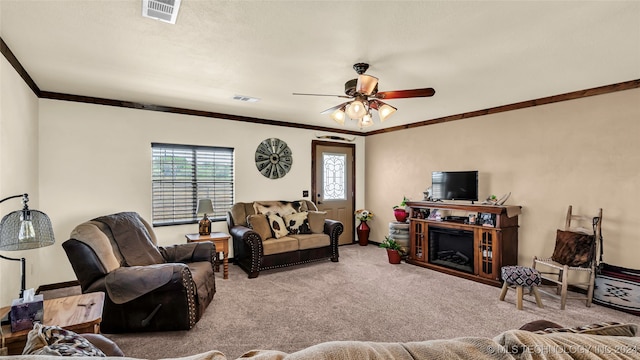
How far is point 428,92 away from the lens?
8.62 feet

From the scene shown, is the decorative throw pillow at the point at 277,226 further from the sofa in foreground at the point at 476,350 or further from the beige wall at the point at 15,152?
the sofa in foreground at the point at 476,350

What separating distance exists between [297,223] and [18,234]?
3.40m

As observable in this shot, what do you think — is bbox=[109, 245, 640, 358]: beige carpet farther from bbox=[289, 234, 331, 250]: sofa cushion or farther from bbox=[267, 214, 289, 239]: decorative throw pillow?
bbox=[267, 214, 289, 239]: decorative throw pillow

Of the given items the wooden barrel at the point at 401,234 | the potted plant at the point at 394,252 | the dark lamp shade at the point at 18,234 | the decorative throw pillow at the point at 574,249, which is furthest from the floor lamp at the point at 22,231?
the decorative throw pillow at the point at 574,249

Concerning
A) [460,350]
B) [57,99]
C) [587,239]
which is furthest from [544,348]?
[57,99]

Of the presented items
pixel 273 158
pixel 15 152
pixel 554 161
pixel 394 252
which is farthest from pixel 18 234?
pixel 554 161

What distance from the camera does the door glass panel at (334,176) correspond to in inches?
242

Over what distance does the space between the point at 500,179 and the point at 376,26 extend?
3.40m

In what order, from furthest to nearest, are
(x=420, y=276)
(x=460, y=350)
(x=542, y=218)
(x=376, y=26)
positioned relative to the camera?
1. (x=420, y=276)
2. (x=542, y=218)
3. (x=376, y=26)
4. (x=460, y=350)

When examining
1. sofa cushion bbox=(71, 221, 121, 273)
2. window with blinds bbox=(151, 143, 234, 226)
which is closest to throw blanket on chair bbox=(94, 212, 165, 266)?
sofa cushion bbox=(71, 221, 121, 273)

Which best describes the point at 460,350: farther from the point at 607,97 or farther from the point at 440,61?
the point at 607,97

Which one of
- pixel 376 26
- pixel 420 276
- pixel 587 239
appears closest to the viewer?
pixel 376 26

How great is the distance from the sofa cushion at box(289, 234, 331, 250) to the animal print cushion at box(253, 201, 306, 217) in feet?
1.59

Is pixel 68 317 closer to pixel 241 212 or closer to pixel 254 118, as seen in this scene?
pixel 241 212
